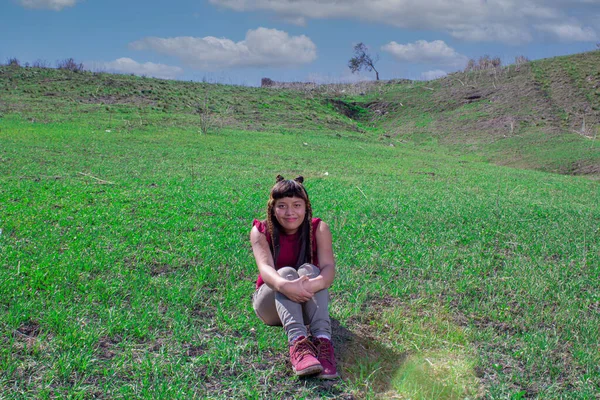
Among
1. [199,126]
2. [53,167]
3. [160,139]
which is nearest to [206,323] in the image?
[53,167]

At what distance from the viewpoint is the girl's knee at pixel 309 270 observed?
369 centimetres

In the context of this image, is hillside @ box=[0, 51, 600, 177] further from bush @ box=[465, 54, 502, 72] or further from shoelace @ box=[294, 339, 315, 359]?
shoelace @ box=[294, 339, 315, 359]

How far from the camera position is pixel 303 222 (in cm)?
391

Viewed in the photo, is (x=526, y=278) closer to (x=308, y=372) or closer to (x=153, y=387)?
(x=308, y=372)

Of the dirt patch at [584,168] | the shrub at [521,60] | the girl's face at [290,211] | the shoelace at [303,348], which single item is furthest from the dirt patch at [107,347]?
the shrub at [521,60]

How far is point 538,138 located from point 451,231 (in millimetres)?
20442

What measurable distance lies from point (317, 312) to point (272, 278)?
0.39 meters

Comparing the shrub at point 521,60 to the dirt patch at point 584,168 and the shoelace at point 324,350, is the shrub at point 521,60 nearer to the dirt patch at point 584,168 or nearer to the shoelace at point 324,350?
the dirt patch at point 584,168

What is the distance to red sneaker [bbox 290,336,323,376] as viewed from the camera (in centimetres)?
316

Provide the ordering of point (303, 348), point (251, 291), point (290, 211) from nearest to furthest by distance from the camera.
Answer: point (303, 348)
point (290, 211)
point (251, 291)

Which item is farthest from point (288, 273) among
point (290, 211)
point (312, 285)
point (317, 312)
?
point (290, 211)

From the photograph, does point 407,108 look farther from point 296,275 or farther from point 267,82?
point 296,275

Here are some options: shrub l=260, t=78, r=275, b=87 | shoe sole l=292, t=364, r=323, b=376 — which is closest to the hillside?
shrub l=260, t=78, r=275, b=87

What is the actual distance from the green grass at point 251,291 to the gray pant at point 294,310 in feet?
0.67
